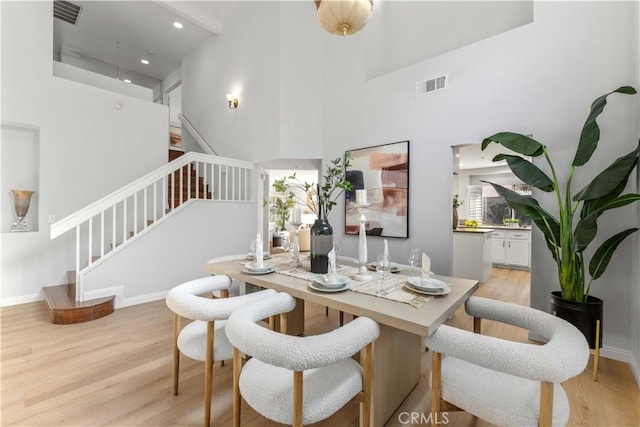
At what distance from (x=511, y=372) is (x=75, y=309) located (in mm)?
3988

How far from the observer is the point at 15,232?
3.84 metres

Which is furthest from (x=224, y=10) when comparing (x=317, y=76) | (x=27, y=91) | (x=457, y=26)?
(x=457, y=26)

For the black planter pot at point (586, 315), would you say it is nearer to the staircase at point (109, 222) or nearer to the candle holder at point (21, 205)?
the staircase at point (109, 222)

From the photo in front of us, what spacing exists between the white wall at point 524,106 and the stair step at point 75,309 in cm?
348

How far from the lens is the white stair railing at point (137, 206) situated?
335cm

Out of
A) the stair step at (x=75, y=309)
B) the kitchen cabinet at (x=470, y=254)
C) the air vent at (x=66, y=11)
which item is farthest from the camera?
the air vent at (x=66, y=11)

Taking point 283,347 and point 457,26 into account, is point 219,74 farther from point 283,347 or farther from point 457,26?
point 283,347

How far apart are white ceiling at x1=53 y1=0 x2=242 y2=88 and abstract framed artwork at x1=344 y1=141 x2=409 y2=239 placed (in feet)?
14.3

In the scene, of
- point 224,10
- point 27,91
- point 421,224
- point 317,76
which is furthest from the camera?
point 224,10

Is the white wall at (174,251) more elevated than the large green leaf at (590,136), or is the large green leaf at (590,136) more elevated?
the large green leaf at (590,136)

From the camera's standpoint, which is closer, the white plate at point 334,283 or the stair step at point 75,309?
the white plate at point 334,283

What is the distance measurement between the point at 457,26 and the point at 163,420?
5310 millimetres

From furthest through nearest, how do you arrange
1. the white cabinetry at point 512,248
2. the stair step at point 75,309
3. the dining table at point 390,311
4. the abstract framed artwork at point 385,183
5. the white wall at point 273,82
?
1. the white cabinetry at point 512,248
2. the white wall at point 273,82
3. the abstract framed artwork at point 385,183
4. the stair step at point 75,309
5. the dining table at point 390,311

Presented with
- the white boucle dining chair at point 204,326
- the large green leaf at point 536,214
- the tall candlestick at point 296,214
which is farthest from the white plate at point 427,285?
the tall candlestick at point 296,214
